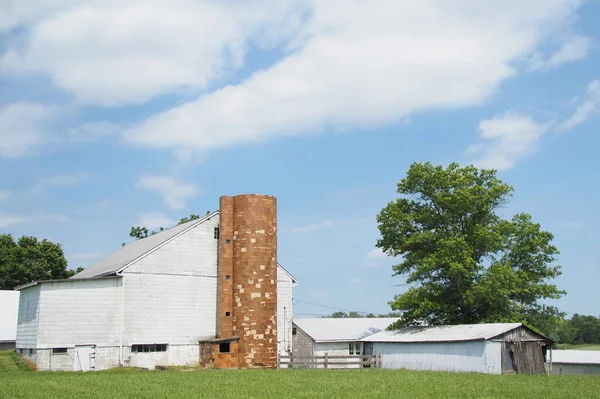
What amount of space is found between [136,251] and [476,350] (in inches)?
1117

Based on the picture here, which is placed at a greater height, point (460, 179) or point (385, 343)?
point (460, 179)

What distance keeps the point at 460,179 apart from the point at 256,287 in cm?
1737

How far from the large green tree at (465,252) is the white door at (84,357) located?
71.7 ft

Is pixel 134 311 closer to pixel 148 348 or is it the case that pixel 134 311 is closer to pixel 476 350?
pixel 148 348

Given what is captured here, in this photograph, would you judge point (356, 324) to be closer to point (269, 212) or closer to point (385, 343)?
point (385, 343)

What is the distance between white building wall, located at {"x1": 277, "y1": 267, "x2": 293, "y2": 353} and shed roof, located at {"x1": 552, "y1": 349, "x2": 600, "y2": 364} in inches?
1466

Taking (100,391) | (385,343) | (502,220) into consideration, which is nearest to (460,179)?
(502,220)

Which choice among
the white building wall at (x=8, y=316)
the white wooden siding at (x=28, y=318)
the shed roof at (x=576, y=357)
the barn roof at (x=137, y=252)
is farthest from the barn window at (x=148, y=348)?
the shed roof at (x=576, y=357)

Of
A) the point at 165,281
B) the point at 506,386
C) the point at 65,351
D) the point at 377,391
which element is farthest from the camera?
the point at 165,281

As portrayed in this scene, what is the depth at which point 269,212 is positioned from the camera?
47.7 m

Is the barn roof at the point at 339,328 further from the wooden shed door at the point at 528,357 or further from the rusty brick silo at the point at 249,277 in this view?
the wooden shed door at the point at 528,357

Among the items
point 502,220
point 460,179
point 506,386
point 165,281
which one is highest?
point 460,179

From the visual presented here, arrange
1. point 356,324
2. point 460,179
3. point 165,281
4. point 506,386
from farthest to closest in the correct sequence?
point 356,324
point 460,179
point 165,281
point 506,386

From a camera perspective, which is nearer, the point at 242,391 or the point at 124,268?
the point at 242,391
